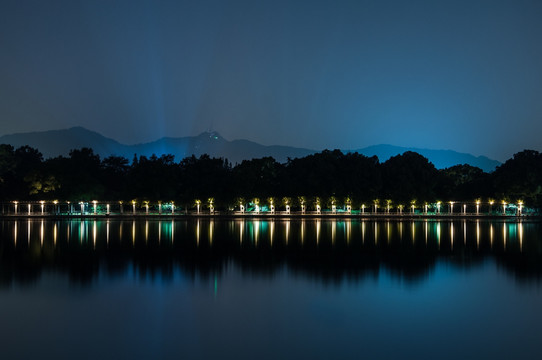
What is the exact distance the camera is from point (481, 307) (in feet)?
52.2

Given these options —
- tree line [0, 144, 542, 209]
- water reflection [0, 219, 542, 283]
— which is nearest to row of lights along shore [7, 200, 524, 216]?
tree line [0, 144, 542, 209]

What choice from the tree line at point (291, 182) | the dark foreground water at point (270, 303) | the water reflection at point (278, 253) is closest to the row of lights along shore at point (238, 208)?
the tree line at point (291, 182)

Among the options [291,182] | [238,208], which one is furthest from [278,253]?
[238,208]

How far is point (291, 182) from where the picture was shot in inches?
2911

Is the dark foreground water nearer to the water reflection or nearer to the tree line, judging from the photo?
the water reflection

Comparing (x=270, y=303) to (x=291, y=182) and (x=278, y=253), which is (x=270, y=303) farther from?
(x=291, y=182)

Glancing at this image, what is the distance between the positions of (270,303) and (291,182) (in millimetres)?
57916

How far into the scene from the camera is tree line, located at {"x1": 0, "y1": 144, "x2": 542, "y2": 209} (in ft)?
229

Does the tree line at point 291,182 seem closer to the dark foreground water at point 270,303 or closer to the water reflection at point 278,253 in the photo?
the water reflection at point 278,253

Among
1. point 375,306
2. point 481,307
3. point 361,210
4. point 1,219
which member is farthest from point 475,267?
point 1,219

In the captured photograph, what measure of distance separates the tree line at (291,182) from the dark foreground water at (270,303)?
41.8 m

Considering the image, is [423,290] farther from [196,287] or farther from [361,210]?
[361,210]

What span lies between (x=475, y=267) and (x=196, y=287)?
11823mm

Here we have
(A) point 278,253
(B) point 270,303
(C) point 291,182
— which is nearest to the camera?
(B) point 270,303
